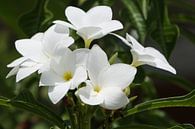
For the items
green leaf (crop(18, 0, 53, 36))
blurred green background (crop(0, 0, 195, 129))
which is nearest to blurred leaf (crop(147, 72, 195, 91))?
blurred green background (crop(0, 0, 195, 129))

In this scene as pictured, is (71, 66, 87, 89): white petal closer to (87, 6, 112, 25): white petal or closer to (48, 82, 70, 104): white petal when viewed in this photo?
(48, 82, 70, 104): white petal

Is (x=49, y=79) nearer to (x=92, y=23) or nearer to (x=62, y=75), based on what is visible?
(x=62, y=75)

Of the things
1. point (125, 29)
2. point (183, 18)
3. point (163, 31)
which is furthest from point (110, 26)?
point (183, 18)

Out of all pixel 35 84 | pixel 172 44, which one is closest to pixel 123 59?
pixel 172 44

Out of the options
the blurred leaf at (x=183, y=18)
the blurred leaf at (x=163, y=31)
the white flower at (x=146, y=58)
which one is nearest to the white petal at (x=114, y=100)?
the white flower at (x=146, y=58)

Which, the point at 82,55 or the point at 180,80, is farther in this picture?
the point at 180,80

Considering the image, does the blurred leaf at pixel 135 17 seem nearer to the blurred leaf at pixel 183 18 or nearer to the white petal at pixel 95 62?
the blurred leaf at pixel 183 18

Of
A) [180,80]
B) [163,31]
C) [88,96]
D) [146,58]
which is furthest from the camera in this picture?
[180,80]
